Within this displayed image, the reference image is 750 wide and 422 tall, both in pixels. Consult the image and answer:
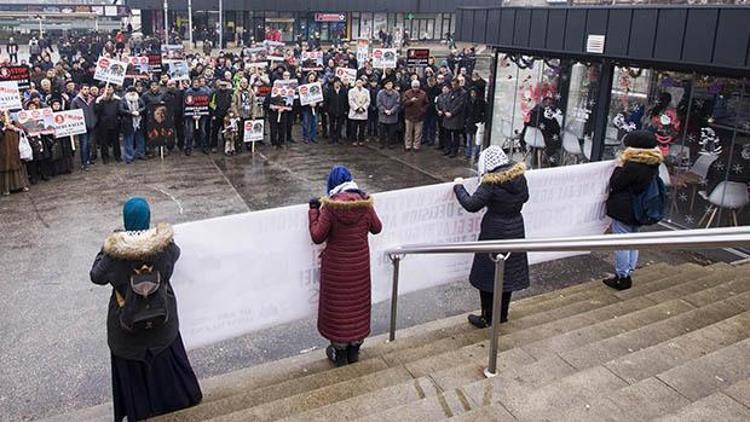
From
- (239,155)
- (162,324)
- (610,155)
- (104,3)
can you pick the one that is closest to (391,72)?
(239,155)

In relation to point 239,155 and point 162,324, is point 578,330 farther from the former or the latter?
point 239,155

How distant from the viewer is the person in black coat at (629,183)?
679cm

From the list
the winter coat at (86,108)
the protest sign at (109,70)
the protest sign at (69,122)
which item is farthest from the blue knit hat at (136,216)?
the protest sign at (109,70)

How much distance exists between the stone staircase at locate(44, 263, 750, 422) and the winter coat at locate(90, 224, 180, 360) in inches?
24.2

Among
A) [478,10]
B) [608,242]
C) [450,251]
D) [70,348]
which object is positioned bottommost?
[70,348]

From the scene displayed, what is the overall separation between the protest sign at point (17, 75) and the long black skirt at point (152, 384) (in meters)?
12.4

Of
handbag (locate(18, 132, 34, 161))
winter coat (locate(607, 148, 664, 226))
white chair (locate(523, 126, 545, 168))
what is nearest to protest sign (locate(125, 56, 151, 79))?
handbag (locate(18, 132, 34, 161))

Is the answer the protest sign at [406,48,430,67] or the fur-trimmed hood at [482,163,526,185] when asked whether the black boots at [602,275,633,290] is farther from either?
the protest sign at [406,48,430,67]

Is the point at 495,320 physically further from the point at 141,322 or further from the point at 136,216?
the point at 136,216

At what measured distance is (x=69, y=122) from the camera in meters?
13.8

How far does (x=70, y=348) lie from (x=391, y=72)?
13701mm

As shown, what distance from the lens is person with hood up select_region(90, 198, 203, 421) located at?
14.3ft

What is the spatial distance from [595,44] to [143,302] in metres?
8.75

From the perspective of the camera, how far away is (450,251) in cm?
553
